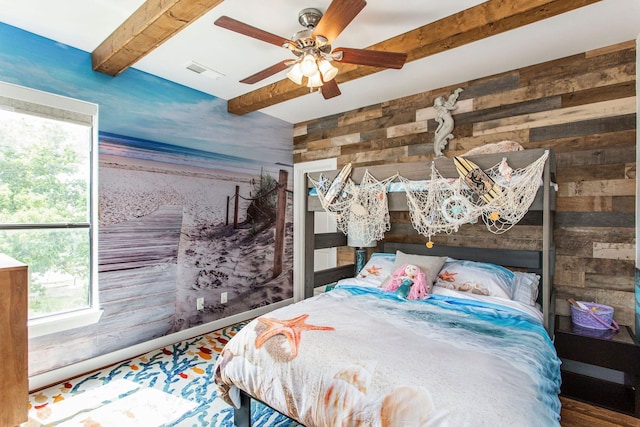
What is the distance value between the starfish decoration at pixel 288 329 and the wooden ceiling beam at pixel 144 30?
1.83m

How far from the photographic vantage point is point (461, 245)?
322 centimetres

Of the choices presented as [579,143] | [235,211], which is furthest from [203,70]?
[579,143]

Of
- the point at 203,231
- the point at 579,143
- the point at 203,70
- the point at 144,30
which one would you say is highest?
the point at 203,70

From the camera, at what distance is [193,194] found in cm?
331

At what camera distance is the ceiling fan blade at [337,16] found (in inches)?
60.1

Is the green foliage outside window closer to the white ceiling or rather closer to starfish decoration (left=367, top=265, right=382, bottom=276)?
the white ceiling

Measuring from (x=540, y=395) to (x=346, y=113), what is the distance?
133 inches

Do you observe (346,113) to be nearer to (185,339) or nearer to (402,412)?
(185,339)

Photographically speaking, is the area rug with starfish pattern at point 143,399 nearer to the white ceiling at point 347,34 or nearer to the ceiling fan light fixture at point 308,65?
the ceiling fan light fixture at point 308,65

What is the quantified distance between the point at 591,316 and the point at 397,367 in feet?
6.15

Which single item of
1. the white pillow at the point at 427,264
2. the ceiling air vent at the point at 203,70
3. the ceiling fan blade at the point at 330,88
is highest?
the ceiling air vent at the point at 203,70

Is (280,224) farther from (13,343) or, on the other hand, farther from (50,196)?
(13,343)

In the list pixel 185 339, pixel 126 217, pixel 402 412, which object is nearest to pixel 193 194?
pixel 126 217

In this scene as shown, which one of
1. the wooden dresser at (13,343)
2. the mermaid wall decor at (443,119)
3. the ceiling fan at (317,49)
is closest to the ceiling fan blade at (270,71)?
the ceiling fan at (317,49)
